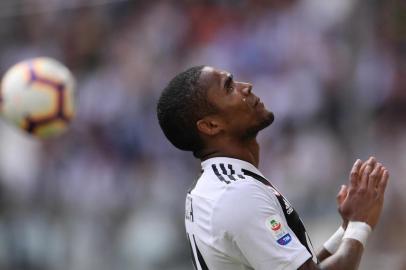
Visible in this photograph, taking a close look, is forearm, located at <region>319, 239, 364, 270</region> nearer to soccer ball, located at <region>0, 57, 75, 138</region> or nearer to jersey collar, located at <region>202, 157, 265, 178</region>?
jersey collar, located at <region>202, 157, 265, 178</region>

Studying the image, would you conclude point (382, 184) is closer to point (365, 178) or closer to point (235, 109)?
point (365, 178)

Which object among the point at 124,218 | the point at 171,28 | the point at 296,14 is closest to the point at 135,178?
the point at 124,218

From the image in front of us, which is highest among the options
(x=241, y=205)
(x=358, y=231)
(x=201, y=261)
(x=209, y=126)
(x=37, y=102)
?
(x=37, y=102)

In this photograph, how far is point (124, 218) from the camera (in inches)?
340

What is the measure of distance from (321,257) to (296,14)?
435 cm

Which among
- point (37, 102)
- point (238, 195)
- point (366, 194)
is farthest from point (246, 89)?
point (37, 102)

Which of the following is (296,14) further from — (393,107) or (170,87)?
(170,87)

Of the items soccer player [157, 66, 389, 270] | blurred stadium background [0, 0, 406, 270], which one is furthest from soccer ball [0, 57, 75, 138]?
soccer player [157, 66, 389, 270]

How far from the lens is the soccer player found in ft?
10.8

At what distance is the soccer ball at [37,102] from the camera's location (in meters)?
7.26

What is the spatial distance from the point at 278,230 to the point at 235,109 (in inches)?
22.5

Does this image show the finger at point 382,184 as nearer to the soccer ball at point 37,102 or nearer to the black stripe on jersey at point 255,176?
the black stripe on jersey at point 255,176

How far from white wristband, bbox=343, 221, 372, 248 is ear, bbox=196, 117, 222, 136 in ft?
2.13

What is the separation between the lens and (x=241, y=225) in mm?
3297
